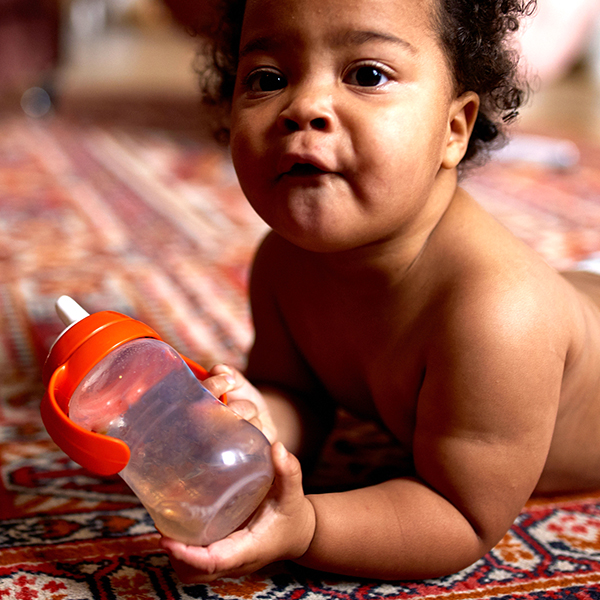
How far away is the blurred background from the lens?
2.35 meters

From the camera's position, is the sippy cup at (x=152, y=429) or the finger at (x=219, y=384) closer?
the sippy cup at (x=152, y=429)

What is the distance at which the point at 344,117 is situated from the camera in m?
0.58

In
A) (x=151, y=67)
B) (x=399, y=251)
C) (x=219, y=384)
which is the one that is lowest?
(x=219, y=384)

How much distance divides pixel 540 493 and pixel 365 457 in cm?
19

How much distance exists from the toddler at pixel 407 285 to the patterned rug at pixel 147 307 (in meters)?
0.07

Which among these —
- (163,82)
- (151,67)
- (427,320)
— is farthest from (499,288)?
(151,67)

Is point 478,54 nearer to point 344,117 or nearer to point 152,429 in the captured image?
point 344,117

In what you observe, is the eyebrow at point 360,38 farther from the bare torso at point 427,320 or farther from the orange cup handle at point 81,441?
the orange cup handle at point 81,441

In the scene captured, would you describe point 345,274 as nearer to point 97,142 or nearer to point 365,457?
point 365,457

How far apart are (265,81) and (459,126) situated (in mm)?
178

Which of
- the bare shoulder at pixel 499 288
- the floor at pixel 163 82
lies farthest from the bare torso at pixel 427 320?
the floor at pixel 163 82

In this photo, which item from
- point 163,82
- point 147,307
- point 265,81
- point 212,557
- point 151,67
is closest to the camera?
point 212,557

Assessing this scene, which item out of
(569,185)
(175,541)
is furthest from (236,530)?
(569,185)

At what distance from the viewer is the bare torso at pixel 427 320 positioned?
2.12ft
